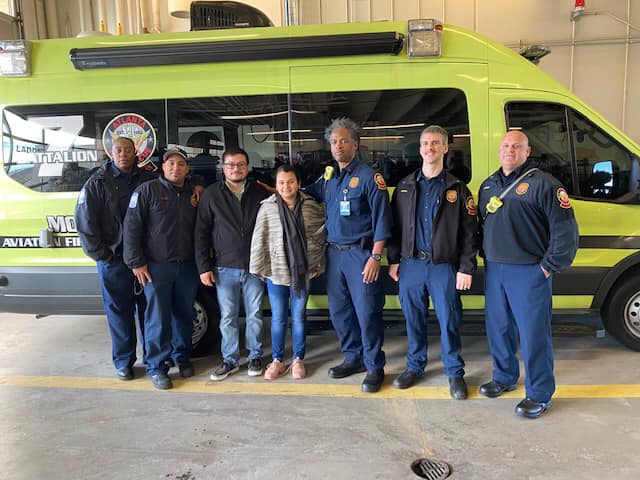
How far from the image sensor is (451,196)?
301 centimetres

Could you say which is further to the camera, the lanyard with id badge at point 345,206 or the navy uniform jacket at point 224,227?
the navy uniform jacket at point 224,227

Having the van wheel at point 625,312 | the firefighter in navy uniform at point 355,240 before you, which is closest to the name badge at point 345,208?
the firefighter in navy uniform at point 355,240

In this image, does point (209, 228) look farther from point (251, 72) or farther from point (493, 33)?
point (493, 33)

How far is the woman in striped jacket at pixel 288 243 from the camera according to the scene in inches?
130

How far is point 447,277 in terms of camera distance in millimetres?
3053

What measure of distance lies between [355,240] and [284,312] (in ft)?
2.67

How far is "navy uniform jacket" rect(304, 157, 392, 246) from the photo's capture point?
3.13 m

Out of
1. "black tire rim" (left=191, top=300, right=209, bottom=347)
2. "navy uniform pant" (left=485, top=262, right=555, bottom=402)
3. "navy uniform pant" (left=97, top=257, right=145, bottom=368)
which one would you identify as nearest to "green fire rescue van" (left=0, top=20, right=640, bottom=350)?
"black tire rim" (left=191, top=300, right=209, bottom=347)

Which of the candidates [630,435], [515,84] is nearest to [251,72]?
[515,84]

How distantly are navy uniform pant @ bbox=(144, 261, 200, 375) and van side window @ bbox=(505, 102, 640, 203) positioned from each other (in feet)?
9.01

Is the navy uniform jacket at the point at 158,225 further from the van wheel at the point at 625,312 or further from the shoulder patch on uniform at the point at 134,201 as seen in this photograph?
the van wheel at the point at 625,312

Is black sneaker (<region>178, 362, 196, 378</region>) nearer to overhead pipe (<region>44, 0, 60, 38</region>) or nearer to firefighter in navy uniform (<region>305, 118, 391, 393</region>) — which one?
firefighter in navy uniform (<region>305, 118, 391, 393</region>)

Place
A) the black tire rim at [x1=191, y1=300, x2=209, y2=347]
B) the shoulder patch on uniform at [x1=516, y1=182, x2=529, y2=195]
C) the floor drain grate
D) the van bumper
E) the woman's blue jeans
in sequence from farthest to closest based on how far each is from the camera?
1. the black tire rim at [x1=191, y1=300, x2=209, y2=347]
2. the van bumper
3. the woman's blue jeans
4. the shoulder patch on uniform at [x1=516, y1=182, x2=529, y2=195]
5. the floor drain grate

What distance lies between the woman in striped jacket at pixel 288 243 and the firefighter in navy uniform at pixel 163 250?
532 mm
